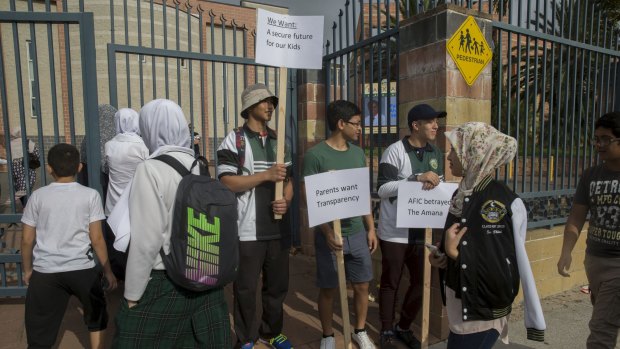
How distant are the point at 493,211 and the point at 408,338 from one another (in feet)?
5.93

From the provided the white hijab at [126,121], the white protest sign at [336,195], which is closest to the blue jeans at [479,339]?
the white protest sign at [336,195]

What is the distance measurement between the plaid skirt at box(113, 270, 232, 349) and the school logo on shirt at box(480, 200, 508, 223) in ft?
4.64

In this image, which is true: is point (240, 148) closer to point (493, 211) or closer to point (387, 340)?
point (493, 211)

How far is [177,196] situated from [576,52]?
4.69 m

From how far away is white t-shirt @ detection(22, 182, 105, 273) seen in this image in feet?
8.42

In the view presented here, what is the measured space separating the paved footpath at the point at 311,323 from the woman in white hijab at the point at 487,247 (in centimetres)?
148

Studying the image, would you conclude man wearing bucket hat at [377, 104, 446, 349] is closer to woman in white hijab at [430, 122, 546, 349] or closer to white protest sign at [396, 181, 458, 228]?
white protest sign at [396, 181, 458, 228]

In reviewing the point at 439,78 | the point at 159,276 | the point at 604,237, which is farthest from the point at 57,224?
the point at 604,237

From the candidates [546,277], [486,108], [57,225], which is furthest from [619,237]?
[57,225]

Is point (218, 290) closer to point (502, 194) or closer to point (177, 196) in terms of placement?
point (177, 196)

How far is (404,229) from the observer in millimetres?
3371

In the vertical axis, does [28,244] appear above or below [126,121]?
below

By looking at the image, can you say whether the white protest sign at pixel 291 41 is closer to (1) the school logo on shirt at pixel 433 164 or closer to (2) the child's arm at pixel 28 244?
(1) the school logo on shirt at pixel 433 164

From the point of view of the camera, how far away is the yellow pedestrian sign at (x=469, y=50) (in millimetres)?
3525
